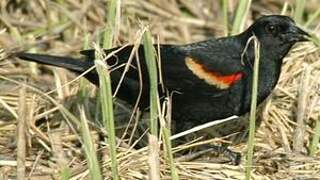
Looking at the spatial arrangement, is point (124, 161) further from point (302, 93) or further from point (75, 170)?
point (302, 93)

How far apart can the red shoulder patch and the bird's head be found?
0.26 m

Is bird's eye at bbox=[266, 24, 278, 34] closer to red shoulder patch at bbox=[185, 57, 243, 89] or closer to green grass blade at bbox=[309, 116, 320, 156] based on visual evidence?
red shoulder patch at bbox=[185, 57, 243, 89]

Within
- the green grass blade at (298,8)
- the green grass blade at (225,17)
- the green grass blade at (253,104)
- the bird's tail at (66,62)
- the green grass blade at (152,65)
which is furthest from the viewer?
the green grass blade at (225,17)

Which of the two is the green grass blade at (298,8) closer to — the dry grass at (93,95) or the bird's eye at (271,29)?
the dry grass at (93,95)

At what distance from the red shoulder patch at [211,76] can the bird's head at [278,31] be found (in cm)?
26

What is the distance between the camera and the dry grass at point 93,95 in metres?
3.90

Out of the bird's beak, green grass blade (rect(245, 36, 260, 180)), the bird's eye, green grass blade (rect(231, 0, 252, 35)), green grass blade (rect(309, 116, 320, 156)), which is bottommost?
green grass blade (rect(309, 116, 320, 156))

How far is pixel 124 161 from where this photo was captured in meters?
3.82

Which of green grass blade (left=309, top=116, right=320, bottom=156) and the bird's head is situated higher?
the bird's head

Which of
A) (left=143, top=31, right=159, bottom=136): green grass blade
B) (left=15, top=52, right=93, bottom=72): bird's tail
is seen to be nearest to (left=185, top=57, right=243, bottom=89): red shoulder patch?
(left=15, top=52, right=93, bottom=72): bird's tail

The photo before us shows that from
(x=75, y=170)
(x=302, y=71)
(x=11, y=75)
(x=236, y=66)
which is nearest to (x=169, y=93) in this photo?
(x=236, y=66)

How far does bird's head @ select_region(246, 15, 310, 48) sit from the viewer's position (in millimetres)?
4156

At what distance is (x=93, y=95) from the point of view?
15.8 feet

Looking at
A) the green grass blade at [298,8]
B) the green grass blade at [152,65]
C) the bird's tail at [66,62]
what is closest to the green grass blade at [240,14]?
the green grass blade at [298,8]
